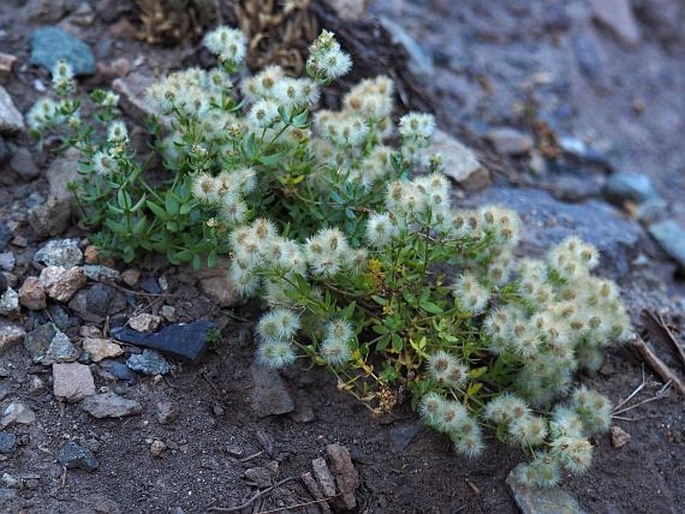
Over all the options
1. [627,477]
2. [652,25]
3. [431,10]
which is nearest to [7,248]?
[627,477]

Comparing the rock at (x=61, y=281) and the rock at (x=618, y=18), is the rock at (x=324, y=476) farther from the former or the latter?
the rock at (x=618, y=18)

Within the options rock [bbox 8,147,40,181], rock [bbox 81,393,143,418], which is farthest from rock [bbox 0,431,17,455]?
rock [bbox 8,147,40,181]

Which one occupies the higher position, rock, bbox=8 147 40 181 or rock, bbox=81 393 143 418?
rock, bbox=8 147 40 181

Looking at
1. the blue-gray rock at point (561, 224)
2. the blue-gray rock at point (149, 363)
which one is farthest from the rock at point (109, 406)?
the blue-gray rock at point (561, 224)

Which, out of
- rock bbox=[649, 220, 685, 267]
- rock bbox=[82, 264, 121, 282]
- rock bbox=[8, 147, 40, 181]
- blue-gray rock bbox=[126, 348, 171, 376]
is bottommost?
rock bbox=[649, 220, 685, 267]

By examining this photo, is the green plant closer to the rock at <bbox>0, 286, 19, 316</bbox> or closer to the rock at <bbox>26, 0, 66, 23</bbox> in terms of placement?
the rock at <bbox>0, 286, 19, 316</bbox>

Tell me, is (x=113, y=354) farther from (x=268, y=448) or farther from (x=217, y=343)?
(x=268, y=448)
